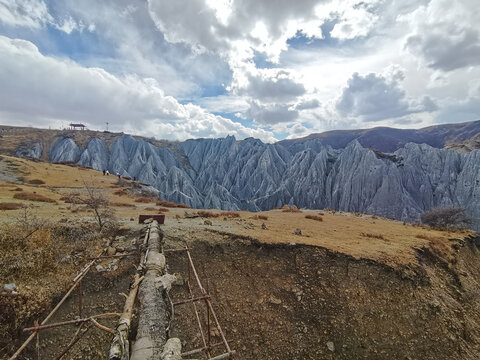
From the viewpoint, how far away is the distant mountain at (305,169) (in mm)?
56781

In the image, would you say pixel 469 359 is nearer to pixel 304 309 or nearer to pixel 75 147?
pixel 304 309

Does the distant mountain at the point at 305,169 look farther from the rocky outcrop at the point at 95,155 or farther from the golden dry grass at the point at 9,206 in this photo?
the golden dry grass at the point at 9,206

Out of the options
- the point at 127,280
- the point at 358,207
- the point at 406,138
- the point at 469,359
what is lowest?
the point at 358,207

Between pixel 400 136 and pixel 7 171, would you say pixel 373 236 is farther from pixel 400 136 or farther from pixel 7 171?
pixel 400 136

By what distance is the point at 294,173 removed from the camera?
253 ft

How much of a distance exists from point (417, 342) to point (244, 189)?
73588mm

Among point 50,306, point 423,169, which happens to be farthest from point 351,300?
point 423,169

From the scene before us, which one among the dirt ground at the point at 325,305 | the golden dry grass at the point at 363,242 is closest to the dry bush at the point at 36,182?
the dirt ground at the point at 325,305

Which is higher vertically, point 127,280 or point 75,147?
point 75,147

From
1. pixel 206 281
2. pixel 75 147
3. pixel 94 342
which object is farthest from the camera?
pixel 75 147

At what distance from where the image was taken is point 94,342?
28.8 feet

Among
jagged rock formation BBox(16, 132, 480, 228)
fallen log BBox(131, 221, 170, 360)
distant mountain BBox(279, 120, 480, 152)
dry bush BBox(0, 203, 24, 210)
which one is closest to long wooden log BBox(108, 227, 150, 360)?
fallen log BBox(131, 221, 170, 360)

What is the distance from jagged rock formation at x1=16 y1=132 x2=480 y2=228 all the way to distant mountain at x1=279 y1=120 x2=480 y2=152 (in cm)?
2139

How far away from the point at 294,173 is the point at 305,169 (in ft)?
11.9
